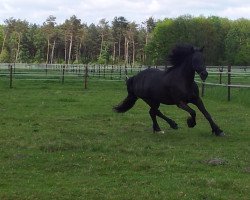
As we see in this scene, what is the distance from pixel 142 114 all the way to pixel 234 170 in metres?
8.01

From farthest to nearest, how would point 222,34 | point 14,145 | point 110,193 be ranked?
1. point 222,34
2. point 14,145
3. point 110,193

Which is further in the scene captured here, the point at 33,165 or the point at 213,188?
the point at 33,165

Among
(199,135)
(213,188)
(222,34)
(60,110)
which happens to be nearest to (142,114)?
(60,110)

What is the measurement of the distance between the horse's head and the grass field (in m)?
1.34

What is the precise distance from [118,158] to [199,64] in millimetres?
3447

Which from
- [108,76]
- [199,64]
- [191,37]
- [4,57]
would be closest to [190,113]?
[199,64]

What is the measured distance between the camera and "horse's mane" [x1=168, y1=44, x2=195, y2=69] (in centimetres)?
1110

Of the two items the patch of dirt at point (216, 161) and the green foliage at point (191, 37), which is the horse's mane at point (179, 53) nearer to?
the patch of dirt at point (216, 161)

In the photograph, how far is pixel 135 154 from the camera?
27.7ft

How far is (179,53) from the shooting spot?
1124 centimetres

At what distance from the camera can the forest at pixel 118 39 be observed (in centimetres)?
8506

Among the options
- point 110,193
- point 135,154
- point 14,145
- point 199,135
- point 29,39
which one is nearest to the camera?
point 110,193

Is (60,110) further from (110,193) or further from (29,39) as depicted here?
(29,39)

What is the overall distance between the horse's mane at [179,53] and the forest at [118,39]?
7034 centimetres
